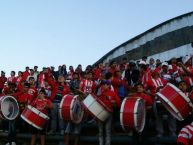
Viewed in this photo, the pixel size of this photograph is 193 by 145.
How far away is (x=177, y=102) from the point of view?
31.3ft

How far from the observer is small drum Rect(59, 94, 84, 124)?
1177 centimetres

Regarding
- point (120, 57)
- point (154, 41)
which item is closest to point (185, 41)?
point (154, 41)

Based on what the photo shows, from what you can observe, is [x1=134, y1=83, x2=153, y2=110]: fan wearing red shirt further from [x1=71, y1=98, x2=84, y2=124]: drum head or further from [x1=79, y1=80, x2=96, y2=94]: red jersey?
[x1=79, y1=80, x2=96, y2=94]: red jersey

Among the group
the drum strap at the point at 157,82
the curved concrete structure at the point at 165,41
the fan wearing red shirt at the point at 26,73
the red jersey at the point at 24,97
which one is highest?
the curved concrete structure at the point at 165,41

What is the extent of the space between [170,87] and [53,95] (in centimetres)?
460

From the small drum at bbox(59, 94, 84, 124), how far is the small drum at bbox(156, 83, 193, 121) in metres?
2.97

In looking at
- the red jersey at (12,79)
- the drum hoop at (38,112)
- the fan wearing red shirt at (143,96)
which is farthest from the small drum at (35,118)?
the red jersey at (12,79)

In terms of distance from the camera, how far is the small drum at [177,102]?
31.1 ft

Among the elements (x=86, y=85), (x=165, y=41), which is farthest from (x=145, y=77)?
(x=165, y=41)

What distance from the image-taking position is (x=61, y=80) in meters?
13.4

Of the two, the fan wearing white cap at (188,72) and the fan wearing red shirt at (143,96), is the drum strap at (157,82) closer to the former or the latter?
the fan wearing white cap at (188,72)

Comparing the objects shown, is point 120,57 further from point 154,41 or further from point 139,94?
point 139,94

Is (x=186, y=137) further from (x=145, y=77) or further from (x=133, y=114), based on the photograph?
(x=145, y=77)

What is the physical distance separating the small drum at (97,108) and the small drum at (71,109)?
40.8 inches
